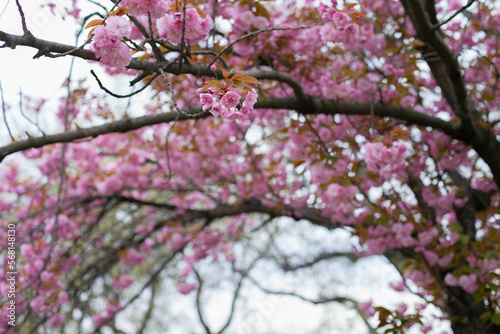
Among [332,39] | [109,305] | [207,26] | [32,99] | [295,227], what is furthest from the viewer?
[295,227]

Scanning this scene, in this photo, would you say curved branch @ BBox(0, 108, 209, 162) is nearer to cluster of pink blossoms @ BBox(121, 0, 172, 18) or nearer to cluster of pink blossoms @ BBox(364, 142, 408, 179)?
cluster of pink blossoms @ BBox(121, 0, 172, 18)

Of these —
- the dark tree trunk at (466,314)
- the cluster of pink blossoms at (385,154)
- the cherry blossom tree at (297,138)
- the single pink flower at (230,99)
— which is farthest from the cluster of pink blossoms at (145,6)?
the dark tree trunk at (466,314)

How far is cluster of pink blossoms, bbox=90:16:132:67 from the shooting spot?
1195 mm

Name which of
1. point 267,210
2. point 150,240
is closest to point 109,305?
point 150,240

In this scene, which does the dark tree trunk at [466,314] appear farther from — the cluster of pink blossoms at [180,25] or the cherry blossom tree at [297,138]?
the cluster of pink blossoms at [180,25]

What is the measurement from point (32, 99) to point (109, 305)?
1.90m

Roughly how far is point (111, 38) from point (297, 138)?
1.54 m

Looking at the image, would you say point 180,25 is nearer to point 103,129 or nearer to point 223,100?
point 223,100

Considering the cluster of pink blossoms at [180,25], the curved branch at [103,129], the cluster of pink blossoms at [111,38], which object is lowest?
the curved branch at [103,129]

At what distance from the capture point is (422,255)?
104 inches

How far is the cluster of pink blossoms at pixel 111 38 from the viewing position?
1195mm

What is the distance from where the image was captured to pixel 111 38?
1.21 m

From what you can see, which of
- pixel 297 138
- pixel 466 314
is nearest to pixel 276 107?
pixel 297 138

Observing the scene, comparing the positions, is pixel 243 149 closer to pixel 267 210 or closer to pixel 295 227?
pixel 267 210
